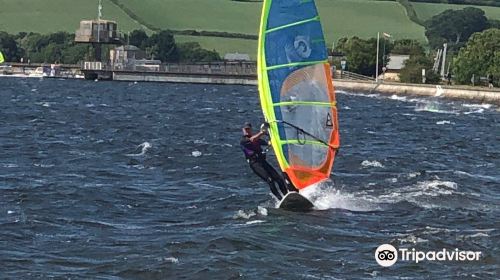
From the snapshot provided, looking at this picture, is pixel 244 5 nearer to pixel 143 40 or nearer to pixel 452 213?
pixel 143 40

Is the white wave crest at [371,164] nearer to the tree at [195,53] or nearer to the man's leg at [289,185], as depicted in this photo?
the man's leg at [289,185]

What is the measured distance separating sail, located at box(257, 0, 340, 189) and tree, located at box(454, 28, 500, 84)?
9065cm

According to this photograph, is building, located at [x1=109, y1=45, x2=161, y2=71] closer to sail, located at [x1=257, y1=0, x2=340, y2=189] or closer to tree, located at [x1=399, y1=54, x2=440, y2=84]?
tree, located at [x1=399, y1=54, x2=440, y2=84]

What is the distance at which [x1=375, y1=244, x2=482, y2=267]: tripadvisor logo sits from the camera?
18.4 metres

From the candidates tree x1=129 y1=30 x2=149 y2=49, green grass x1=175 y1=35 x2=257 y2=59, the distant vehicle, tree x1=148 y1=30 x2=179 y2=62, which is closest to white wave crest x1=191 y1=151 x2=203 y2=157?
green grass x1=175 y1=35 x2=257 y2=59

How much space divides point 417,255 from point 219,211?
5.96 metres

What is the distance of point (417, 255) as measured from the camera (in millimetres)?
18641

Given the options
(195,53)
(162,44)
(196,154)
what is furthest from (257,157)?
(162,44)

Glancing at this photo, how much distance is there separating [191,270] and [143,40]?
177793 mm

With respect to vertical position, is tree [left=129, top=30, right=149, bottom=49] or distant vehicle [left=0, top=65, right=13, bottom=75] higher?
tree [left=129, top=30, right=149, bottom=49]

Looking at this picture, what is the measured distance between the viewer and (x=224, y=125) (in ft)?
175

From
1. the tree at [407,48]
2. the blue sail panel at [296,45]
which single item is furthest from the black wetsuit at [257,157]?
the tree at [407,48]

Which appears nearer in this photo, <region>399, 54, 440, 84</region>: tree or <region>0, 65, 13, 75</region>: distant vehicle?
<region>399, 54, 440, 84</region>: tree

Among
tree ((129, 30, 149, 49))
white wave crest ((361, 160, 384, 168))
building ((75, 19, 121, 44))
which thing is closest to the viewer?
white wave crest ((361, 160, 384, 168))
